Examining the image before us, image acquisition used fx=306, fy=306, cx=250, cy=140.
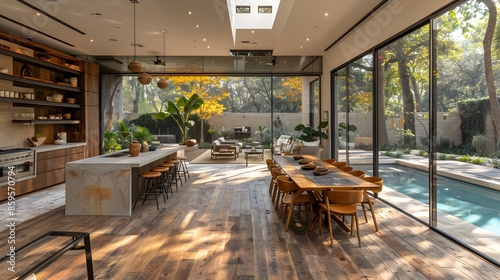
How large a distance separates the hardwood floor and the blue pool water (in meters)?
0.41

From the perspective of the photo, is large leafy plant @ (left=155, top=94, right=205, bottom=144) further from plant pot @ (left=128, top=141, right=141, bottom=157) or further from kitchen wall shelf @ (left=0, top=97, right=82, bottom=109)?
plant pot @ (left=128, top=141, right=141, bottom=157)

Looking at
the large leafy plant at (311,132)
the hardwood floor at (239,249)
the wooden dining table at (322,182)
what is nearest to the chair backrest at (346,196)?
the wooden dining table at (322,182)

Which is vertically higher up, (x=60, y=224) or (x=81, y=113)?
(x=81, y=113)

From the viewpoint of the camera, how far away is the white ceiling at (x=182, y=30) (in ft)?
17.6

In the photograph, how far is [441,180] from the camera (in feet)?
13.5

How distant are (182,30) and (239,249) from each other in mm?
5091

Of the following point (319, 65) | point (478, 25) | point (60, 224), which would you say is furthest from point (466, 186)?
point (319, 65)

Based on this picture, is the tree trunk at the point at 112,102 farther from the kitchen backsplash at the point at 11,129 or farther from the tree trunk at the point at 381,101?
the tree trunk at the point at 381,101

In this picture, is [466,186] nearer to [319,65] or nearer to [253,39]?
[253,39]

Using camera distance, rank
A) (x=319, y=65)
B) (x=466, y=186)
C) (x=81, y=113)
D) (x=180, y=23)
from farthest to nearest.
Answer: (x=319, y=65)
(x=81, y=113)
(x=180, y=23)
(x=466, y=186)

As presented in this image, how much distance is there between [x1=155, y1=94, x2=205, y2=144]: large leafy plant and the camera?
10555 mm

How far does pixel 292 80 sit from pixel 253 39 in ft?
8.78

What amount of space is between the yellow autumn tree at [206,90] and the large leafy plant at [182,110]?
560mm

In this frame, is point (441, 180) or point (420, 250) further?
point (441, 180)
